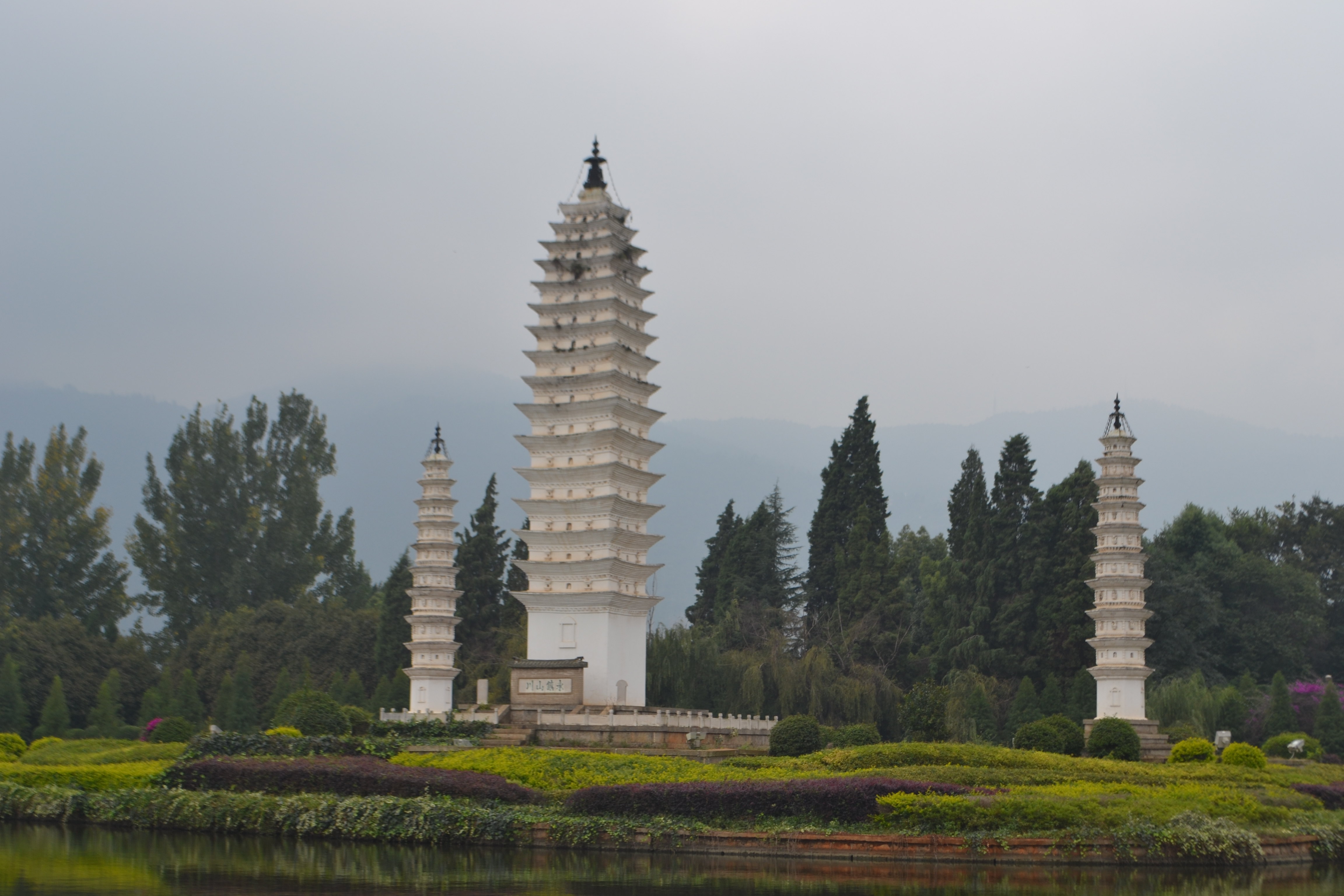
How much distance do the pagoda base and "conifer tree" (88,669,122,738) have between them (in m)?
35.4

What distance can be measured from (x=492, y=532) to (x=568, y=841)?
128 feet

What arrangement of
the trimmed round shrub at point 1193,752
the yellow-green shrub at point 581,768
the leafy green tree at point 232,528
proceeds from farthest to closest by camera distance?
the leafy green tree at point 232,528, the trimmed round shrub at point 1193,752, the yellow-green shrub at point 581,768

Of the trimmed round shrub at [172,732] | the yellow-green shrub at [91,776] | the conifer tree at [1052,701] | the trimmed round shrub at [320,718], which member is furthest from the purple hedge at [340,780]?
the conifer tree at [1052,701]

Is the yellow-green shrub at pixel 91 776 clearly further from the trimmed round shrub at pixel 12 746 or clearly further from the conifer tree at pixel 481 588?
the conifer tree at pixel 481 588

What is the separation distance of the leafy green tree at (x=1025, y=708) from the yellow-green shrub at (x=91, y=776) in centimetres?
3016

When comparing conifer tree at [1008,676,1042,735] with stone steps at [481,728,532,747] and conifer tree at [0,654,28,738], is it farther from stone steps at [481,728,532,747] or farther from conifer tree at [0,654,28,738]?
conifer tree at [0,654,28,738]

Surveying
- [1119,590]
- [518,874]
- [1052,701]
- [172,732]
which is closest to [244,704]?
[172,732]

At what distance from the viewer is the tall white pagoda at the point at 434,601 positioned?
4778 centimetres

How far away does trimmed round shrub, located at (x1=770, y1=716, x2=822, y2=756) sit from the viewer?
32000 mm

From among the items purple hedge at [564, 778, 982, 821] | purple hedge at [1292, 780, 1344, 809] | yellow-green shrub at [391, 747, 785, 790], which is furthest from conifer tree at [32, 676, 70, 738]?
purple hedge at [1292, 780, 1344, 809]

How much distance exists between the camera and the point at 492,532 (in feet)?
198

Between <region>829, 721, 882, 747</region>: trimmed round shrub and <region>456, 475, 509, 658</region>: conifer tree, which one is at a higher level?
<region>456, 475, 509, 658</region>: conifer tree

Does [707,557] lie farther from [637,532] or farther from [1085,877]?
[1085,877]

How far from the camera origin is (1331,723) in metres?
46.0
